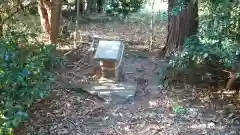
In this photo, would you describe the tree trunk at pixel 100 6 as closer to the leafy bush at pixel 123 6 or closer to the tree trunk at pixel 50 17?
the leafy bush at pixel 123 6

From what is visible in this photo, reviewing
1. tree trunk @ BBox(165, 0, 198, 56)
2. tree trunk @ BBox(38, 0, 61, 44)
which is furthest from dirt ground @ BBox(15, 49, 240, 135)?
tree trunk @ BBox(38, 0, 61, 44)

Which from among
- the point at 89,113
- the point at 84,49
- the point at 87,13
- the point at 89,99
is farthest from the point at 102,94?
the point at 87,13

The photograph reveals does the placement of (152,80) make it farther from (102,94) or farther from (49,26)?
(49,26)

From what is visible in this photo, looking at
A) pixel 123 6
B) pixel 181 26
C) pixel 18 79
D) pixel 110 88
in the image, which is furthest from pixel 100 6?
pixel 18 79

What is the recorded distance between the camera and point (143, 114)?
4.02m

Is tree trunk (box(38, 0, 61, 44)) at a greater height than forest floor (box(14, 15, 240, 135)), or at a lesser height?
greater

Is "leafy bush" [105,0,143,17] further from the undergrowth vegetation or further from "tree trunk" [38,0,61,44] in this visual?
the undergrowth vegetation

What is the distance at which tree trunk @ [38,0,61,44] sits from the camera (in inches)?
222

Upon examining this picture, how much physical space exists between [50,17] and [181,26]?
2180 millimetres

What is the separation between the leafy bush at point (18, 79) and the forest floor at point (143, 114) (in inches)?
25.1

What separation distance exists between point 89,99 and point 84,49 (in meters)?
2.27

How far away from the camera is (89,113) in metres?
4.03

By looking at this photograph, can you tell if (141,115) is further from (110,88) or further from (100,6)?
(100,6)

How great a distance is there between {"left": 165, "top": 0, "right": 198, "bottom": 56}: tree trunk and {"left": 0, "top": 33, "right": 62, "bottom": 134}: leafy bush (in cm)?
270
